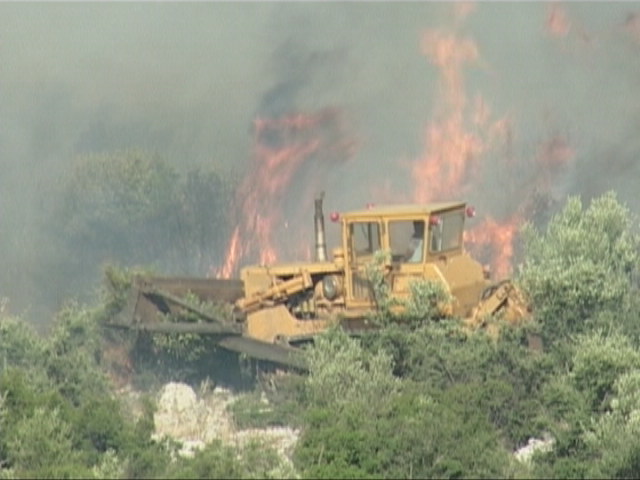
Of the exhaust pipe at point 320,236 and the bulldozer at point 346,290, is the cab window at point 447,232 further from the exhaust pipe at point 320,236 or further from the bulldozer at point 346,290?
the exhaust pipe at point 320,236

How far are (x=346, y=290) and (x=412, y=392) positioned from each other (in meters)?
7.49

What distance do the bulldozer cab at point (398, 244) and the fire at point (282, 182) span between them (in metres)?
9.28

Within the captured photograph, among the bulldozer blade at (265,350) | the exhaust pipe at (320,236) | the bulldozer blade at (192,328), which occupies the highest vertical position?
the exhaust pipe at (320,236)

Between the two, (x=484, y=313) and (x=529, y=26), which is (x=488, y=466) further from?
(x=529, y=26)

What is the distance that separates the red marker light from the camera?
4456 centimetres

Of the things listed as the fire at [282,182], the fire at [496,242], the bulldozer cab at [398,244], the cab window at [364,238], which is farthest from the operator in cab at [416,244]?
the fire at [282,182]

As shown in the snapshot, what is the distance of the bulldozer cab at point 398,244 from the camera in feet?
146

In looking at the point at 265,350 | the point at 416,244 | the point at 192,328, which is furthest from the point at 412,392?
the point at 192,328

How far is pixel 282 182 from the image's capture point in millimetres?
57344

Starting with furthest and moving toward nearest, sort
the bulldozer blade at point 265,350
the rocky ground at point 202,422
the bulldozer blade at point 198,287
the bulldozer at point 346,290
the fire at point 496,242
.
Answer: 1. the fire at point 496,242
2. the bulldozer blade at point 198,287
3. the bulldozer at point 346,290
4. the bulldozer blade at point 265,350
5. the rocky ground at point 202,422

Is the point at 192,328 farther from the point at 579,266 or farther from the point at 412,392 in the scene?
the point at 412,392

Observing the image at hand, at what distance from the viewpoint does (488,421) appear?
1455 inches

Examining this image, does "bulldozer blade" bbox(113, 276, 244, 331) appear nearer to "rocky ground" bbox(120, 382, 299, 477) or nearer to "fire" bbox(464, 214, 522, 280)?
"rocky ground" bbox(120, 382, 299, 477)

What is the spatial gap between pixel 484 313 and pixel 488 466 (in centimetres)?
1099
